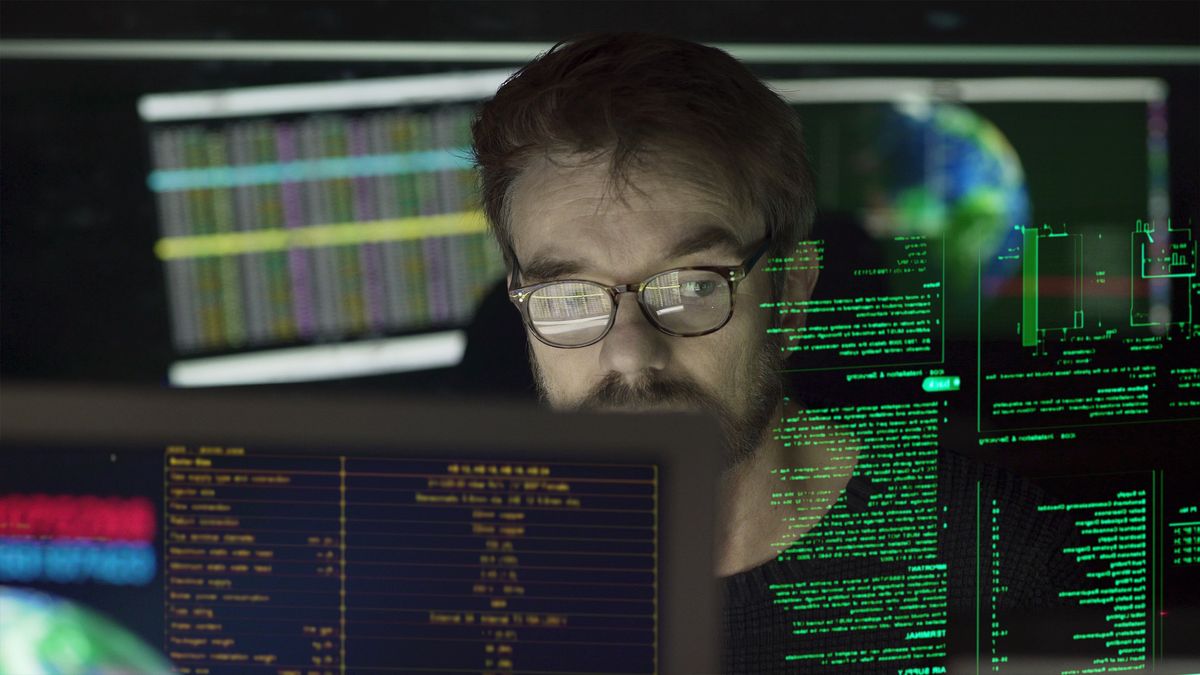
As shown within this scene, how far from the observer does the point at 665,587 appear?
1.39 ft

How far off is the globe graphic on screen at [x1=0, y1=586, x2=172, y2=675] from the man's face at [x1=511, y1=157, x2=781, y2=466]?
0.33m

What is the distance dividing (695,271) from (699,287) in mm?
10

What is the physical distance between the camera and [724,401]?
2.43ft

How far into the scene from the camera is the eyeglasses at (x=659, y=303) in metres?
0.73

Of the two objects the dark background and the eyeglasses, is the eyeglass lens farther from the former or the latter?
the dark background

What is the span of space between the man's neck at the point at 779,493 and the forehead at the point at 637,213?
150 millimetres

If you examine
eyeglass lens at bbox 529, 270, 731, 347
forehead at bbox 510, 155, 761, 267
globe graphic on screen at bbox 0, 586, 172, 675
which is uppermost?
forehead at bbox 510, 155, 761, 267

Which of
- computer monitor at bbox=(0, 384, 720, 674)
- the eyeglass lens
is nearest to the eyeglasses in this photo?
the eyeglass lens

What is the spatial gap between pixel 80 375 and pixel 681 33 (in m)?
0.93

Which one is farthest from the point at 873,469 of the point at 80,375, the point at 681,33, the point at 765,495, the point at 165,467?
the point at 80,375

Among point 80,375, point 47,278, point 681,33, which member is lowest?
point 80,375

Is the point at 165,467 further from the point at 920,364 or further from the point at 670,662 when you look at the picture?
the point at 920,364

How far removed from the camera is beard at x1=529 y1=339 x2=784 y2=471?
2.24ft

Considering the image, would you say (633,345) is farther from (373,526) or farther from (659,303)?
(373,526)
